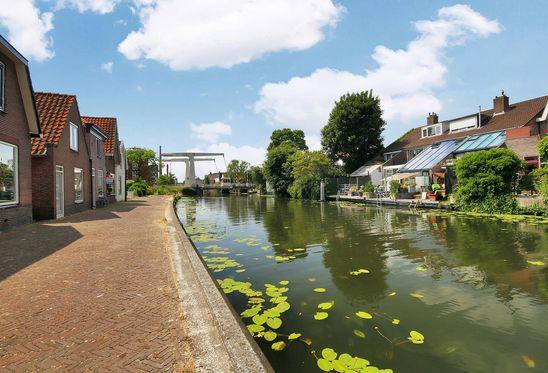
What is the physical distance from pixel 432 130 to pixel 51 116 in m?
36.3

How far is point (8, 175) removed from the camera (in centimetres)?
1120

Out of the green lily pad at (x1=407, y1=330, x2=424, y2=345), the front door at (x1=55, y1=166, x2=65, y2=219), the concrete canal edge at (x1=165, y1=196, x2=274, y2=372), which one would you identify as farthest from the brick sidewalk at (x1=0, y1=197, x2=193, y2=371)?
the front door at (x1=55, y1=166, x2=65, y2=219)

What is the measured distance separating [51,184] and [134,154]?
55.7 m

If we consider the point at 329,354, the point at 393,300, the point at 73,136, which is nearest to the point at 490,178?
the point at 393,300

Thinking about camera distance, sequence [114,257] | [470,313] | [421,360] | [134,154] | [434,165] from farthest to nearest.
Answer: [134,154] < [434,165] < [114,257] < [470,313] < [421,360]

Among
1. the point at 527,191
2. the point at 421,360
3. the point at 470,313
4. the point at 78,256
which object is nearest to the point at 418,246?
the point at 470,313

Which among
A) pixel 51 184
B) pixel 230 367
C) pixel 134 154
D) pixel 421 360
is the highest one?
pixel 134 154

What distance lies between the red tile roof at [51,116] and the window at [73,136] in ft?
3.25

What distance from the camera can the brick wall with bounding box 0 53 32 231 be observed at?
432 inches

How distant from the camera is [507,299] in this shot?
232 inches

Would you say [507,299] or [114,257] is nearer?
[507,299]

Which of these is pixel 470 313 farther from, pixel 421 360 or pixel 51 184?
pixel 51 184

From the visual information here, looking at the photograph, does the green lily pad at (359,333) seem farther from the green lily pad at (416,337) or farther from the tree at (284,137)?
the tree at (284,137)

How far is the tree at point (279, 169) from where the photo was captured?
51031 millimetres
